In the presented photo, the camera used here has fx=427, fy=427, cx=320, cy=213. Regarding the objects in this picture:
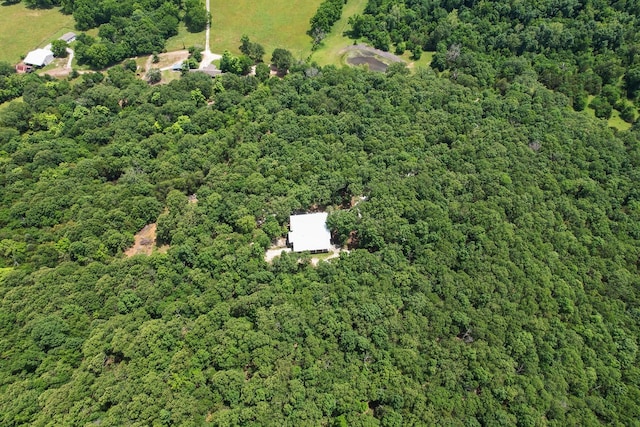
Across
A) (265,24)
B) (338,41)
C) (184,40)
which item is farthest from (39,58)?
(338,41)

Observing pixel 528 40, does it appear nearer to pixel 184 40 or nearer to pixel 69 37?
pixel 184 40

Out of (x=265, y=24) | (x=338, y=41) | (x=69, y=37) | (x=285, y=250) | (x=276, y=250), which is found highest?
(x=338, y=41)

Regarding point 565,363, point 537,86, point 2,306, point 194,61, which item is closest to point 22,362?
point 2,306

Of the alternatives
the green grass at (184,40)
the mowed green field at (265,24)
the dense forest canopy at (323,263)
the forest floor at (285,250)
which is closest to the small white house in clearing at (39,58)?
the dense forest canopy at (323,263)

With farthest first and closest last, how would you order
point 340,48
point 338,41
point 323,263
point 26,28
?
1. point 26,28
2. point 338,41
3. point 340,48
4. point 323,263

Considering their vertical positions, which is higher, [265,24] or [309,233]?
[265,24]

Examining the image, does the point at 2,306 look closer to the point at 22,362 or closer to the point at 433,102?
the point at 22,362

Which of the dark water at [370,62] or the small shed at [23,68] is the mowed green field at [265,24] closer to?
the dark water at [370,62]

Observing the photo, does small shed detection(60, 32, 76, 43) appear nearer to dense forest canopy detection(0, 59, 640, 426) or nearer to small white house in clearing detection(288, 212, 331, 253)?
dense forest canopy detection(0, 59, 640, 426)
